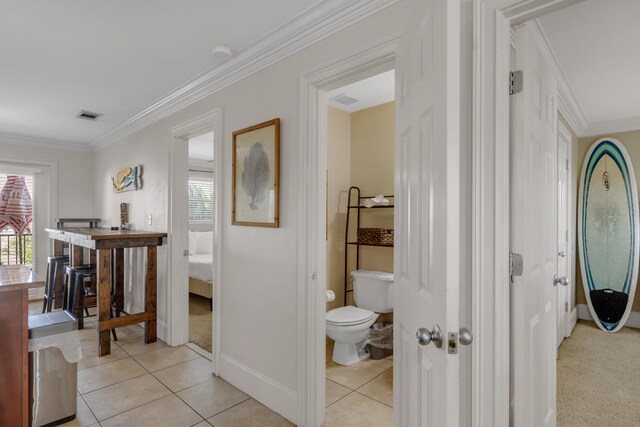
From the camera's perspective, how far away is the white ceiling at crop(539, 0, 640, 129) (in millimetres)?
1764

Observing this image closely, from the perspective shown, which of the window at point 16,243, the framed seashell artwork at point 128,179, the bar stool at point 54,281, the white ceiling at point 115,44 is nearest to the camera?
the white ceiling at point 115,44

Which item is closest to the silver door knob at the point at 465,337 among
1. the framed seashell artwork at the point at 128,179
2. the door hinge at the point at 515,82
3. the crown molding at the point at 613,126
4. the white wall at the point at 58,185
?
the door hinge at the point at 515,82

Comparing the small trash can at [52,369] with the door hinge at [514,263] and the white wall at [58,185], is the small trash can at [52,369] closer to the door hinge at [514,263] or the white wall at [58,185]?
the door hinge at [514,263]

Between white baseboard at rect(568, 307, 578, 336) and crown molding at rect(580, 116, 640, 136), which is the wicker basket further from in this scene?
crown molding at rect(580, 116, 640, 136)

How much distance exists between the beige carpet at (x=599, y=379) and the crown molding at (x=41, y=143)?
635 cm

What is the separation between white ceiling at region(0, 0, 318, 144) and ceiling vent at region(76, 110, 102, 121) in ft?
0.64

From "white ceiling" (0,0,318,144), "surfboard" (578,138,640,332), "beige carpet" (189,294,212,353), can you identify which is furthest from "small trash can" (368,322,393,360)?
"white ceiling" (0,0,318,144)

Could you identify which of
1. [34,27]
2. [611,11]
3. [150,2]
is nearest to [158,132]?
[34,27]

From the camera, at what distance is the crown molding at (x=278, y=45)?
175cm

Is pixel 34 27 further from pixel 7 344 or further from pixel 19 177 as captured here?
pixel 19 177

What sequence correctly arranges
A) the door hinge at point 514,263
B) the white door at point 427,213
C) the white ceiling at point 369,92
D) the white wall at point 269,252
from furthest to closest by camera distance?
the white ceiling at point 369,92
the white wall at point 269,252
the door hinge at point 514,263
the white door at point 427,213

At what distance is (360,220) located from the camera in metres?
3.52

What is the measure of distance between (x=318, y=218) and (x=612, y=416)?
2.22 m

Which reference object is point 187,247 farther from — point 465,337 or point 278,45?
point 465,337
